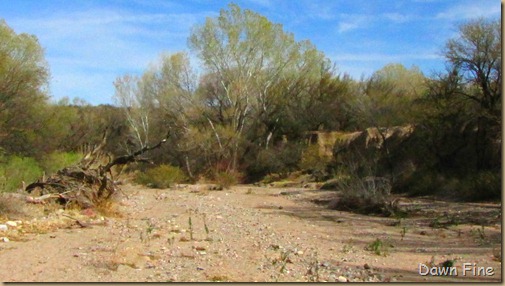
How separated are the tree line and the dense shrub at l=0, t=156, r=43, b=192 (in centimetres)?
69

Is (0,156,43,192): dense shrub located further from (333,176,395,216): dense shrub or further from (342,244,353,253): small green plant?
(333,176,395,216): dense shrub

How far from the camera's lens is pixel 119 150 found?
5166 centimetres

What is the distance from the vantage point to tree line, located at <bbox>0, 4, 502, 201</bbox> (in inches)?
959

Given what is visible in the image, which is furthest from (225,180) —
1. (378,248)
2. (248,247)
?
(378,248)

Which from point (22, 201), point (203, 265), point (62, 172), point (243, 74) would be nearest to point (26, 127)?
point (62, 172)

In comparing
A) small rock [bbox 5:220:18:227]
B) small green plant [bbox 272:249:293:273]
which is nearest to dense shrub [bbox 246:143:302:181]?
small rock [bbox 5:220:18:227]

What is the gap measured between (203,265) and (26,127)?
63.9 feet

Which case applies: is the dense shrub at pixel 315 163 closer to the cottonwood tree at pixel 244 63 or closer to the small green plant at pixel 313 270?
the cottonwood tree at pixel 244 63

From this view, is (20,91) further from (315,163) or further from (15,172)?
(315,163)

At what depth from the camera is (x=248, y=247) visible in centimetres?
1077

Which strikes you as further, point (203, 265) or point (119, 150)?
point (119, 150)

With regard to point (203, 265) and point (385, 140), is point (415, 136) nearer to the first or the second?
point (385, 140)

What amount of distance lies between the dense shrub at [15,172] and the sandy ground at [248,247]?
138 inches

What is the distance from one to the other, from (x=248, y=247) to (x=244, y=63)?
94.6 feet
